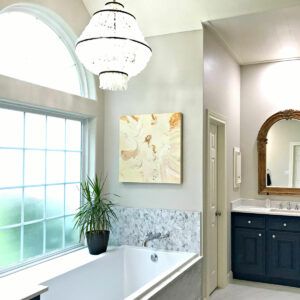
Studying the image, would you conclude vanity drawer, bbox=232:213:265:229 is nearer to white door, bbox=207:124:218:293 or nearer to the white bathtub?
white door, bbox=207:124:218:293

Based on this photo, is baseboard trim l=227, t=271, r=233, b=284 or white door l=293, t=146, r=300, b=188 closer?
baseboard trim l=227, t=271, r=233, b=284

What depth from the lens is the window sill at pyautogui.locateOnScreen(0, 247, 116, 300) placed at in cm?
213

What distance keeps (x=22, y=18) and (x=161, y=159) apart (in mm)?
1835

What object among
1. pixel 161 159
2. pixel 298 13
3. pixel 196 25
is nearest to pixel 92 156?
pixel 161 159

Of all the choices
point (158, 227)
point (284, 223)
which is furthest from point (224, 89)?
point (158, 227)

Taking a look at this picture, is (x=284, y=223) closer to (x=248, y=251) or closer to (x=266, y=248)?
(x=266, y=248)

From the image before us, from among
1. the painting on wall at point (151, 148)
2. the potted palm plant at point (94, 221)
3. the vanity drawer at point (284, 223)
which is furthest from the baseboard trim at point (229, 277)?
the potted palm plant at point (94, 221)

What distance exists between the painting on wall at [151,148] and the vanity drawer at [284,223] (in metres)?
1.49

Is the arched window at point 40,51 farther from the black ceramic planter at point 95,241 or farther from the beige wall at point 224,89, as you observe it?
the black ceramic planter at point 95,241

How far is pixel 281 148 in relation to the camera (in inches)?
197

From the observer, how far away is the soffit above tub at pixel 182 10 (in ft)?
11.4

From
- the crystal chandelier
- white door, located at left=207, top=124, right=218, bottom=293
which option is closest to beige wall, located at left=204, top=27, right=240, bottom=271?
white door, located at left=207, top=124, right=218, bottom=293

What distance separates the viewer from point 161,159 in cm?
385

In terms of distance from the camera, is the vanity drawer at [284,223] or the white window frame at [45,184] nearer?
the white window frame at [45,184]
